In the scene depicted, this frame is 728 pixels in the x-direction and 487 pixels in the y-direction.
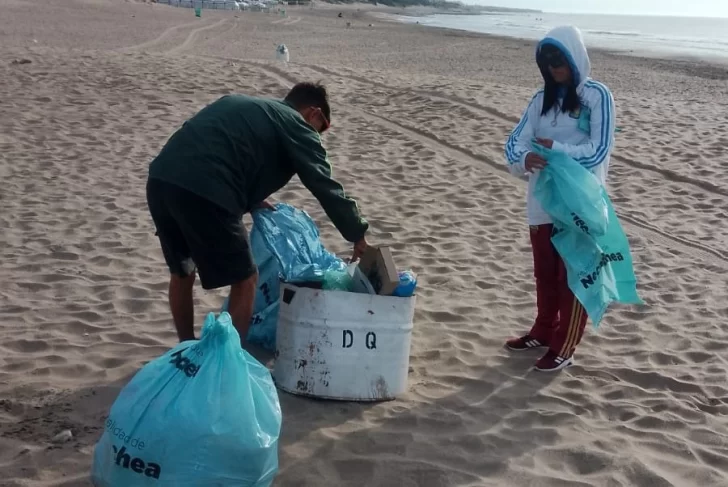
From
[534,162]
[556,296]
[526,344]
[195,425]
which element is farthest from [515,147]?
[195,425]

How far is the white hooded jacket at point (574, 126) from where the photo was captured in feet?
11.7

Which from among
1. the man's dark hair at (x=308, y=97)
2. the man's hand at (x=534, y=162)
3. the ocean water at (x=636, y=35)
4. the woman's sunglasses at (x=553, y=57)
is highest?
the woman's sunglasses at (x=553, y=57)

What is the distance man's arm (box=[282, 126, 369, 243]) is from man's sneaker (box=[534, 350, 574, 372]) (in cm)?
123

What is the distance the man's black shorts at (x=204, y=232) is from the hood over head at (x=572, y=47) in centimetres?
164

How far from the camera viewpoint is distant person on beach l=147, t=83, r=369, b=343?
3.06 m

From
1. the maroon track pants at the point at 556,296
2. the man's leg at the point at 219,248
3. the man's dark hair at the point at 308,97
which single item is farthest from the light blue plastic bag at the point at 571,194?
the man's leg at the point at 219,248

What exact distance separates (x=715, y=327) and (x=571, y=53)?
1948 millimetres

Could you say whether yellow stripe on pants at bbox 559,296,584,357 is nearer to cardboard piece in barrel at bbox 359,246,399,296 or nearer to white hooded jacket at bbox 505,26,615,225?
white hooded jacket at bbox 505,26,615,225

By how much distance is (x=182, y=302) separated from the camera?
356 cm

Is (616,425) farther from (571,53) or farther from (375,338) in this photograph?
(571,53)

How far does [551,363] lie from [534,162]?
3.27 ft

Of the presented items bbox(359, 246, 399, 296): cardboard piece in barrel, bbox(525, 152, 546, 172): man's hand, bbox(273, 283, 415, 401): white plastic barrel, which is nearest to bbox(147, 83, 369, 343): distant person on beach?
bbox(359, 246, 399, 296): cardboard piece in barrel

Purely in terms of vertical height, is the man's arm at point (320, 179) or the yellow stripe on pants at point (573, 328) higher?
the man's arm at point (320, 179)

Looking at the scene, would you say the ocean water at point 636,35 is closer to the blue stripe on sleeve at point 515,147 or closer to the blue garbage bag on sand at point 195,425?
the blue stripe on sleeve at point 515,147
